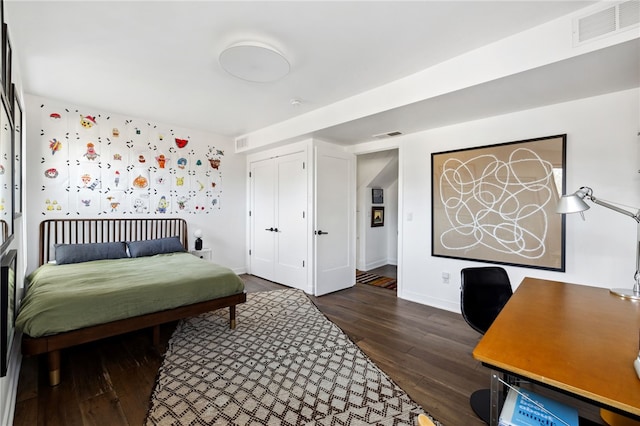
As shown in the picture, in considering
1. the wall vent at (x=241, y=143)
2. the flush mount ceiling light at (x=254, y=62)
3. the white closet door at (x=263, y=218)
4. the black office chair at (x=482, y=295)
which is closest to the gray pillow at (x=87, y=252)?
the white closet door at (x=263, y=218)

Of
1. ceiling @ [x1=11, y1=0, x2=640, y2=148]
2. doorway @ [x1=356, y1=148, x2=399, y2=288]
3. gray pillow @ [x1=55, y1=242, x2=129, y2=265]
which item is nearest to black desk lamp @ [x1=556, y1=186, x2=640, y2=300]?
ceiling @ [x1=11, y1=0, x2=640, y2=148]

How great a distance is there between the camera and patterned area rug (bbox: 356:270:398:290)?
4723 millimetres

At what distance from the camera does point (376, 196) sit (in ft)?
20.3

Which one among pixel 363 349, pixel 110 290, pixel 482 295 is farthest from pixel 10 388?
pixel 482 295

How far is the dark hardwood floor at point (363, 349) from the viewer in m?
1.77

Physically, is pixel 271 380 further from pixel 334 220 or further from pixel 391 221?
pixel 391 221

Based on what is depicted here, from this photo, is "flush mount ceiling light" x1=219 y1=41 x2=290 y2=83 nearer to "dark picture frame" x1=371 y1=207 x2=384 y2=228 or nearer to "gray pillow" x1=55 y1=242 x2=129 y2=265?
"gray pillow" x1=55 y1=242 x2=129 y2=265

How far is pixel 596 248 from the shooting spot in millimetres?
2574

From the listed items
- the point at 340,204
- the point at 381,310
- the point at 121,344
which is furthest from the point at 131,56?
the point at 381,310

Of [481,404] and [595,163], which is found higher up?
[595,163]

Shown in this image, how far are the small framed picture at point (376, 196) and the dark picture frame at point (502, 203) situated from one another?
8.11 ft

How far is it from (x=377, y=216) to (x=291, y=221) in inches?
94.1

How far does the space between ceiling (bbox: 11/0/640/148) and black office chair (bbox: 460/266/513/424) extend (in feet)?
5.09

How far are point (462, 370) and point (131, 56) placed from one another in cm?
379
